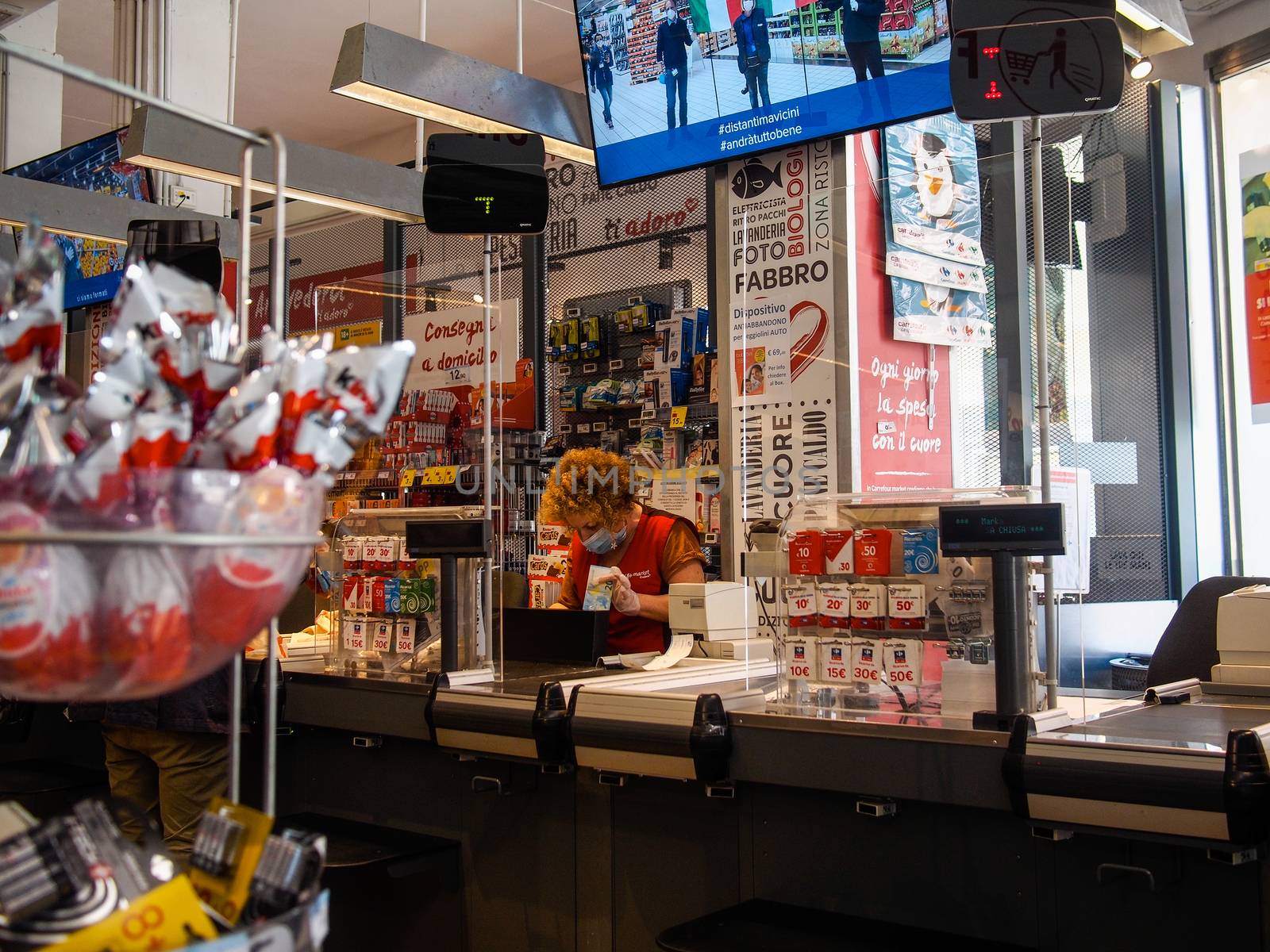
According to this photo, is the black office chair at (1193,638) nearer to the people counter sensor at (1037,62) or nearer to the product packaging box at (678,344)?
the people counter sensor at (1037,62)

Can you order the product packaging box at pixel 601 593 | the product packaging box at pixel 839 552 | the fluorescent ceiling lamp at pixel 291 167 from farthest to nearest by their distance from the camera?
the fluorescent ceiling lamp at pixel 291 167 < the product packaging box at pixel 601 593 < the product packaging box at pixel 839 552

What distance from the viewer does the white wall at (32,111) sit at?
25.4 ft

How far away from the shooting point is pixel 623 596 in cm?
391

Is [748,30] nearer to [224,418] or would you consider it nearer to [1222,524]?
[1222,524]

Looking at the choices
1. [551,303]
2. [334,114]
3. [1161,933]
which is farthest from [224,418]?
[334,114]

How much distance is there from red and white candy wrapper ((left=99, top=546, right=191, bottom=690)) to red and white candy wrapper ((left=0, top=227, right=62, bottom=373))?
203 mm

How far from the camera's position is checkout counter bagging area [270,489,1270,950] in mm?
2156

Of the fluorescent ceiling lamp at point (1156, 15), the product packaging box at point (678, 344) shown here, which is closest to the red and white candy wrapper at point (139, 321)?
the fluorescent ceiling lamp at point (1156, 15)

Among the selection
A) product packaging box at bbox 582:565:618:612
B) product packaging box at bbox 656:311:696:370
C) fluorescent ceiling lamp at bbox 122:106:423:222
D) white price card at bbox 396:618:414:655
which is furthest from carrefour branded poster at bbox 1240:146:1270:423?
white price card at bbox 396:618:414:655

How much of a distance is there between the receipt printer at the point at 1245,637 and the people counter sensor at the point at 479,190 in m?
2.21

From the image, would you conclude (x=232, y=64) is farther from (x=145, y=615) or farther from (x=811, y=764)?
(x=145, y=615)

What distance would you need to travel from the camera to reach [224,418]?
0.98 metres

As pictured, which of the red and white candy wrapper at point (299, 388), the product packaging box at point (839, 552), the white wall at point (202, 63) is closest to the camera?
the red and white candy wrapper at point (299, 388)

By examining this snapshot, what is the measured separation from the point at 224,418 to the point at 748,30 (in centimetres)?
396
